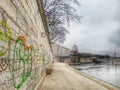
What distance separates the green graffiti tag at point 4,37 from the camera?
76.9 inches

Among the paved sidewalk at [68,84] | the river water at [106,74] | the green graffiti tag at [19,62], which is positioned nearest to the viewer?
the green graffiti tag at [19,62]

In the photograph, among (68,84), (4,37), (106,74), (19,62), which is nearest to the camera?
(4,37)

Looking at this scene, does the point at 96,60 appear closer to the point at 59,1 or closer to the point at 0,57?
the point at 59,1

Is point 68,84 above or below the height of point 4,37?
below

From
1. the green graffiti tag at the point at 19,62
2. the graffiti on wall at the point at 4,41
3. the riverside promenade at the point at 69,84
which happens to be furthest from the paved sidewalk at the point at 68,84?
the graffiti on wall at the point at 4,41

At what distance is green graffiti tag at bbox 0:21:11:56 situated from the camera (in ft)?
6.40

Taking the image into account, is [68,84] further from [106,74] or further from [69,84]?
[106,74]

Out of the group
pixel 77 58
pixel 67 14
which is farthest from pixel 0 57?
pixel 77 58

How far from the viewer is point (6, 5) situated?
6.97ft

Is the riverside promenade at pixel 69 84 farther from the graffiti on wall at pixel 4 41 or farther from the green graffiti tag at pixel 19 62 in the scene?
the graffiti on wall at pixel 4 41

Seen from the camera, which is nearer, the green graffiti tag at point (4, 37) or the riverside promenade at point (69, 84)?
the green graffiti tag at point (4, 37)

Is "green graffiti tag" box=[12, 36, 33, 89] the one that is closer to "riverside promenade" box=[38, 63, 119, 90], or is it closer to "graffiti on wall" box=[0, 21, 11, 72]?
"graffiti on wall" box=[0, 21, 11, 72]

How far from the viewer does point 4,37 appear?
205cm

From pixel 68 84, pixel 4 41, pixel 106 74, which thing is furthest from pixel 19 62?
pixel 106 74
